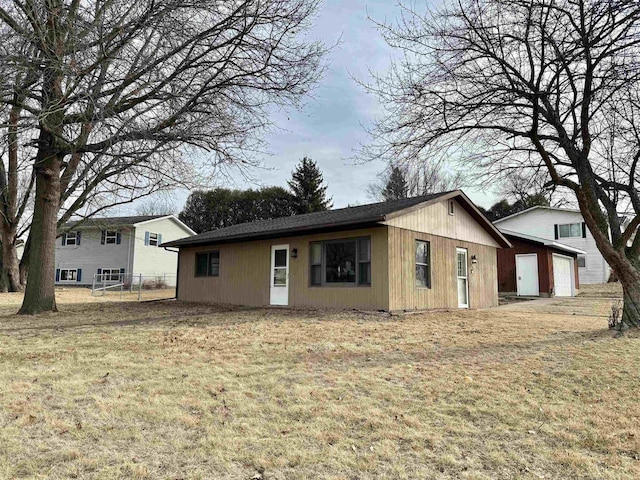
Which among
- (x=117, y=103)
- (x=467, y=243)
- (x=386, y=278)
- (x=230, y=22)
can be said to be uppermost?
(x=230, y=22)

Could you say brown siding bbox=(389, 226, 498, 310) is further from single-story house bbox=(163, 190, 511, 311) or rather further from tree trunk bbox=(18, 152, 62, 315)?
tree trunk bbox=(18, 152, 62, 315)

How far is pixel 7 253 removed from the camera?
813 inches

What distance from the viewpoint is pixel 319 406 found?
403 centimetres

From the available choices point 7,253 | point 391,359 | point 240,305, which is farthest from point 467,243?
point 7,253

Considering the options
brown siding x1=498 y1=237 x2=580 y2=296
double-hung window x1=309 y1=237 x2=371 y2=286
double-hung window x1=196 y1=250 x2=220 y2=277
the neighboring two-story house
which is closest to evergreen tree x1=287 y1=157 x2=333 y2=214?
the neighboring two-story house

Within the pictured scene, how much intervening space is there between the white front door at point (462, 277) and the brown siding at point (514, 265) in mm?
7940

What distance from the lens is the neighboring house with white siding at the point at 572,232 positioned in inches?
1064

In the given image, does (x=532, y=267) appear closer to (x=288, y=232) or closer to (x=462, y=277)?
(x=462, y=277)

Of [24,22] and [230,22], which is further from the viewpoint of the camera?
[230,22]

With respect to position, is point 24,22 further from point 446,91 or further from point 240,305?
point 240,305

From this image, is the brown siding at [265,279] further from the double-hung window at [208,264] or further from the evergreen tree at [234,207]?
the evergreen tree at [234,207]

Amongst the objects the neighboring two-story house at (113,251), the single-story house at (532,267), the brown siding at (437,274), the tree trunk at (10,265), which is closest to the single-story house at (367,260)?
the brown siding at (437,274)

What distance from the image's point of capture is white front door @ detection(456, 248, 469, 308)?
1323 centimetres

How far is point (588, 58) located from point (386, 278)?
19.2 ft
